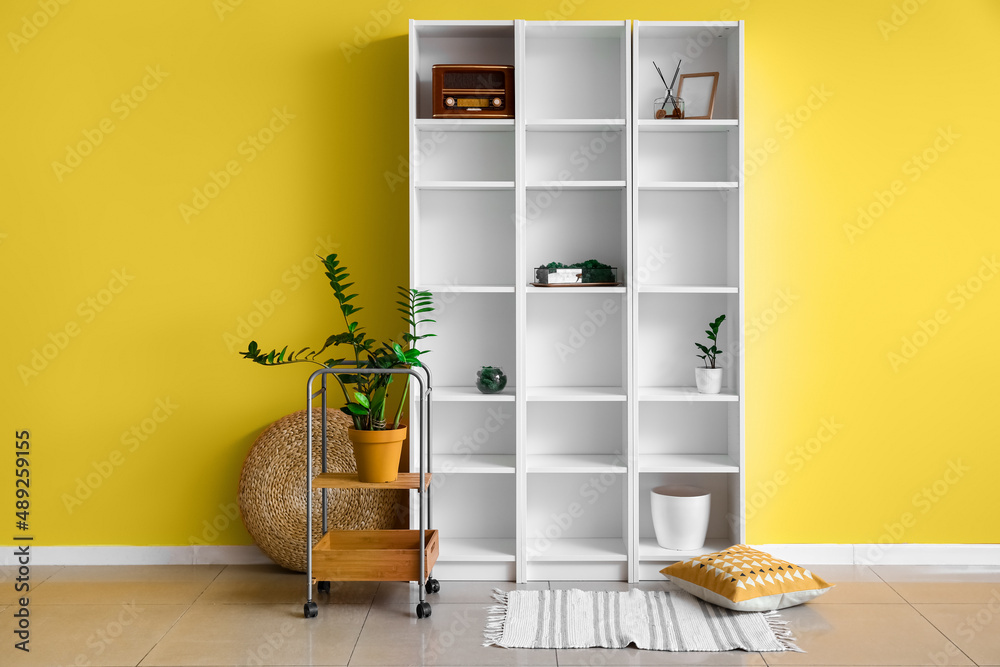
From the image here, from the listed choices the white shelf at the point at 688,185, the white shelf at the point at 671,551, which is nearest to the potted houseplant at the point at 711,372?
the white shelf at the point at 688,185

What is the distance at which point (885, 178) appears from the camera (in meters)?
3.51

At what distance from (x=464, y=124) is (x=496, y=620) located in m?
1.95

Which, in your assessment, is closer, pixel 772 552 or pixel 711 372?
pixel 711 372

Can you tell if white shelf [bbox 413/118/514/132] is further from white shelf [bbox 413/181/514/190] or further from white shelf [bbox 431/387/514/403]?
white shelf [bbox 431/387/514/403]

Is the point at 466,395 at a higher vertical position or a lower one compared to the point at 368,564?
higher

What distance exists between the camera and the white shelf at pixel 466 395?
10.7ft

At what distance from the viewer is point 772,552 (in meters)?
3.56

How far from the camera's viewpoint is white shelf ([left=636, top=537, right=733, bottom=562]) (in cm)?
330

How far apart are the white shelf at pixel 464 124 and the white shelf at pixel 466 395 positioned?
1.10 metres

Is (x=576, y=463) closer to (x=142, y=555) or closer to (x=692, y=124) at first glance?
(x=692, y=124)

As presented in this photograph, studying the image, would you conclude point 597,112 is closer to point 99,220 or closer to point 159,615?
point 99,220

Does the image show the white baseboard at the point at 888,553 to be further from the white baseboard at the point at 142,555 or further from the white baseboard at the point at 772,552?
the white baseboard at the point at 142,555

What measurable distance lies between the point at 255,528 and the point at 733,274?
228cm

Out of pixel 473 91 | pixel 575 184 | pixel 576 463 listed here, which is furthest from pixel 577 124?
pixel 576 463
